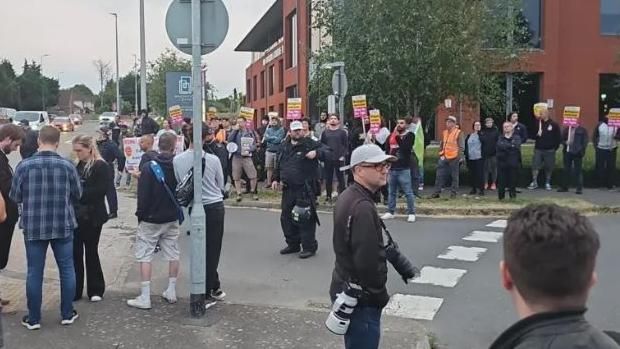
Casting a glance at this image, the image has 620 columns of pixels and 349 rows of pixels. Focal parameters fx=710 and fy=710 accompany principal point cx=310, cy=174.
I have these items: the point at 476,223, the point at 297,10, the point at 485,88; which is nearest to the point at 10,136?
the point at 476,223

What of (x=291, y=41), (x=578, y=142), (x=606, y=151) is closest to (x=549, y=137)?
(x=578, y=142)

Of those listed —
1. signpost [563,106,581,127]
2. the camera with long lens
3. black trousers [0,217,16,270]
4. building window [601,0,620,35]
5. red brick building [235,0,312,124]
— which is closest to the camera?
the camera with long lens

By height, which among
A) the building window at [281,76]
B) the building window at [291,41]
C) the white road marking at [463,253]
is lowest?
the white road marking at [463,253]

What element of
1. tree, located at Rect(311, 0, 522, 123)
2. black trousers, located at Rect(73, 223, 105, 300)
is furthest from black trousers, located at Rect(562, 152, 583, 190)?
black trousers, located at Rect(73, 223, 105, 300)

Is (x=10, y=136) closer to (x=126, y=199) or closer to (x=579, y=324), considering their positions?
(x=579, y=324)

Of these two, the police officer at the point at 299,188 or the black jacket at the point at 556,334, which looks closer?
the black jacket at the point at 556,334

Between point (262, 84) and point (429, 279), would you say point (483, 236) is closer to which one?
point (429, 279)

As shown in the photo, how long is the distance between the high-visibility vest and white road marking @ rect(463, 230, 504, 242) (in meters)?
4.39

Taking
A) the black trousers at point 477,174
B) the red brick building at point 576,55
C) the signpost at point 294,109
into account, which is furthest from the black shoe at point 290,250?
the red brick building at point 576,55

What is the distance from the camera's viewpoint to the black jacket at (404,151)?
12.4 meters

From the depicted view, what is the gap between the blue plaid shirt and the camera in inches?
233

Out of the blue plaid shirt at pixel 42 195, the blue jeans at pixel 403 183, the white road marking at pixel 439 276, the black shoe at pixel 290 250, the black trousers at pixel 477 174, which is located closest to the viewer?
the blue plaid shirt at pixel 42 195

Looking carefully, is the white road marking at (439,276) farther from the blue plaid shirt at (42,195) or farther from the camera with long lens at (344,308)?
the camera with long lens at (344,308)

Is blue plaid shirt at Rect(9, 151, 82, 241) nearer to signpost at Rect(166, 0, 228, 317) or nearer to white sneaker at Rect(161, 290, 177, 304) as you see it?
signpost at Rect(166, 0, 228, 317)
